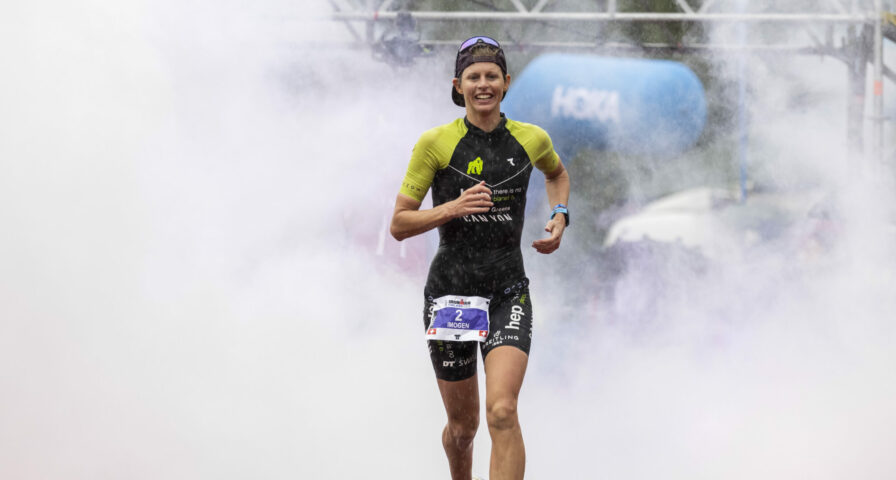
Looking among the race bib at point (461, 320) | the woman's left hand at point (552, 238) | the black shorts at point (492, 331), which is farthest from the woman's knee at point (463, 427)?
the woman's left hand at point (552, 238)

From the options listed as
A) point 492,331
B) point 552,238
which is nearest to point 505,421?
point 492,331

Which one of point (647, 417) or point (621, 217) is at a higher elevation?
point (621, 217)

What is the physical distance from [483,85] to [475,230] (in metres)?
0.59

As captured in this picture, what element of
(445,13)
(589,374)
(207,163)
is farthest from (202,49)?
(589,374)

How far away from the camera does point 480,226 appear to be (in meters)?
3.82

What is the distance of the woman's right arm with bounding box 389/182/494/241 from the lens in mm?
3543

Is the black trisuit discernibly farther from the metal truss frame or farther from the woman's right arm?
the metal truss frame

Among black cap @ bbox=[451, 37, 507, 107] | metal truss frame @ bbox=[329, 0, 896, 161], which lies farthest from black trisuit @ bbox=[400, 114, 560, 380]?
metal truss frame @ bbox=[329, 0, 896, 161]

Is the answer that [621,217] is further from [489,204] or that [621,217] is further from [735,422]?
[489,204]

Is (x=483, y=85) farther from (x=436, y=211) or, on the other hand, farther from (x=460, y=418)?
(x=460, y=418)

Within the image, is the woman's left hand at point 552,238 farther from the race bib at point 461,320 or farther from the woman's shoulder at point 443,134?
the woman's shoulder at point 443,134

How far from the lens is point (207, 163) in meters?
8.09

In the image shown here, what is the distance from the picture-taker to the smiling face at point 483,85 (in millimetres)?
3723

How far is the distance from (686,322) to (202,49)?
4899mm
